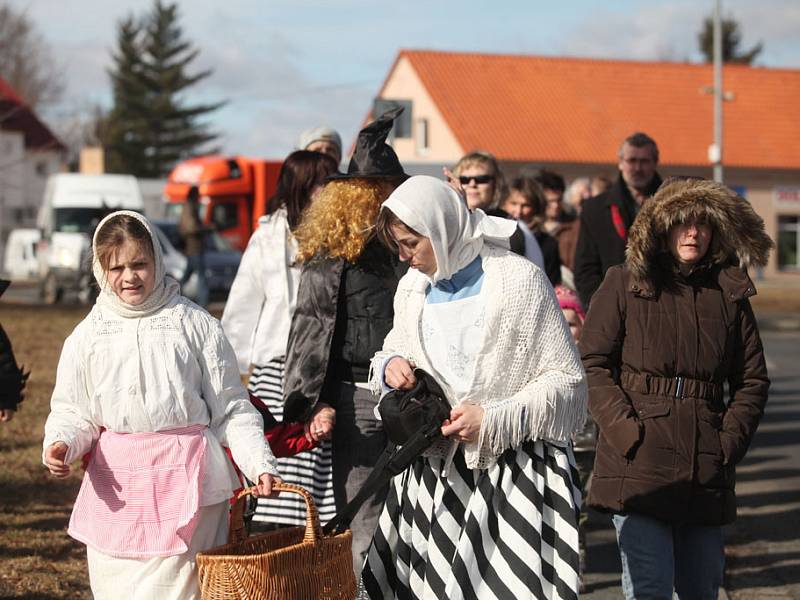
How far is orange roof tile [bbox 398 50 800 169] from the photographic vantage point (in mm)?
53553

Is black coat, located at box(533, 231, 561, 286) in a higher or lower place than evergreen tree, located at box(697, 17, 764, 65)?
lower

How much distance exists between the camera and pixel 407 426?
4281mm

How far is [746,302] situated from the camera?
5.01m

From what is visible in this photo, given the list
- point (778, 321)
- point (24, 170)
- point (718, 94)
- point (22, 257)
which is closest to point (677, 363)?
point (778, 321)

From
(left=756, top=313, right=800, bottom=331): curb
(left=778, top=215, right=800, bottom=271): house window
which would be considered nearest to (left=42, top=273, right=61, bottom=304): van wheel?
(left=756, top=313, right=800, bottom=331): curb

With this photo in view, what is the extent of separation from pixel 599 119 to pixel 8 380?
51.0m

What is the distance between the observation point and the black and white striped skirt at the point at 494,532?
4.14m

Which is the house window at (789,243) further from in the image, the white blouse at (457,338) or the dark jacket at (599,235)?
the white blouse at (457,338)

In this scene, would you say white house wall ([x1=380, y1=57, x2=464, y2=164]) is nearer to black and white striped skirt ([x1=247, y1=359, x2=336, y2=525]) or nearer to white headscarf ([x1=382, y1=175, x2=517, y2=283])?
black and white striped skirt ([x1=247, y1=359, x2=336, y2=525])

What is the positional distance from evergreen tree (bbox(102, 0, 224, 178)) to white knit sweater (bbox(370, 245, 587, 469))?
84.1 m

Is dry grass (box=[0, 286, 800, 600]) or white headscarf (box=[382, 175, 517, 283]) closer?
white headscarf (box=[382, 175, 517, 283])

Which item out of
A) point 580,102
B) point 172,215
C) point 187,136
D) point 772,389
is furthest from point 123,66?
point 772,389

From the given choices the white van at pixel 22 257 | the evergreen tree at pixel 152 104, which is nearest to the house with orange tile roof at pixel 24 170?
the evergreen tree at pixel 152 104

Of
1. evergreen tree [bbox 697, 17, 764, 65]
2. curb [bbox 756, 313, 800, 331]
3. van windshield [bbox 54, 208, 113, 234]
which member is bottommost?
curb [bbox 756, 313, 800, 331]
